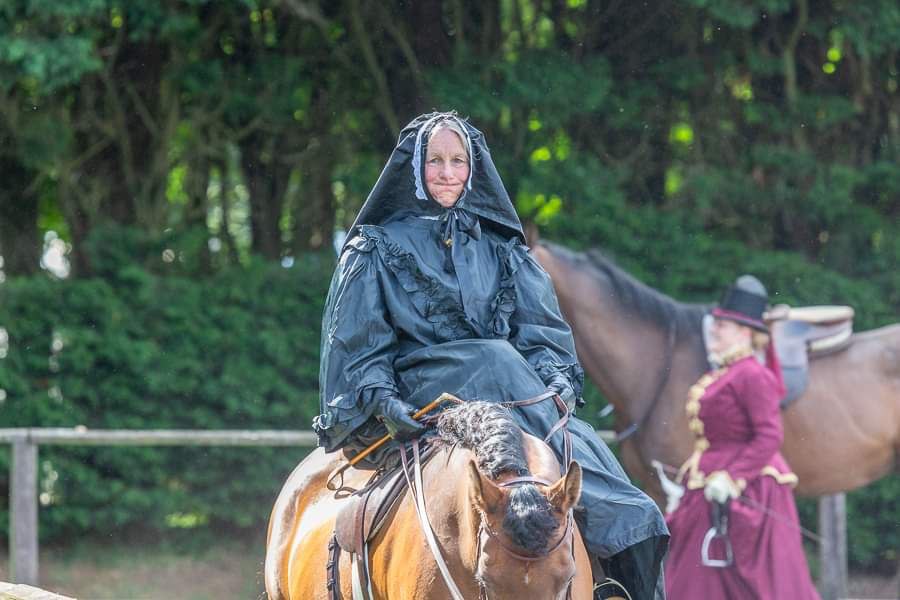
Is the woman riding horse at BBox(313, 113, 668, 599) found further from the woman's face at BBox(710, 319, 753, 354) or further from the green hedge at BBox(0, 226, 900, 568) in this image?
the green hedge at BBox(0, 226, 900, 568)

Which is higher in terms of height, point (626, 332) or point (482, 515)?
point (482, 515)

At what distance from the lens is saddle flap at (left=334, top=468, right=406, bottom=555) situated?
142 inches

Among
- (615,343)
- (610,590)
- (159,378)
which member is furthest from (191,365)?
(610,590)

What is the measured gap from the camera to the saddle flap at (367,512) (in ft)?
11.8

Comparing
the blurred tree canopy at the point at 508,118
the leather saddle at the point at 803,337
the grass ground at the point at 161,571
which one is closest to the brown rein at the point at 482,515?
the leather saddle at the point at 803,337

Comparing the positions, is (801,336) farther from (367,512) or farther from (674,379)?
(367,512)

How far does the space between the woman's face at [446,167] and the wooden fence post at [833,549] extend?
5175 millimetres

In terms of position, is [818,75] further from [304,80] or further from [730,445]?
[730,445]

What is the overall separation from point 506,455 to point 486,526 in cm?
18

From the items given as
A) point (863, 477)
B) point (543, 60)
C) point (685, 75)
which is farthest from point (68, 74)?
point (863, 477)

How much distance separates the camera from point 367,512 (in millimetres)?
3641

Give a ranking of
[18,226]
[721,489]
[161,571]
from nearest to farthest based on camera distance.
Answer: [721,489]
[161,571]
[18,226]

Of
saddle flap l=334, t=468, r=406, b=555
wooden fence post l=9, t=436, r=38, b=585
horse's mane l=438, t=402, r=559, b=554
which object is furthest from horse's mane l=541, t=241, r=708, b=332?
horse's mane l=438, t=402, r=559, b=554

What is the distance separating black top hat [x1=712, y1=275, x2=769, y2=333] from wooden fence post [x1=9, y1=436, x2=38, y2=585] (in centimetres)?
442
